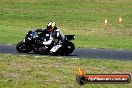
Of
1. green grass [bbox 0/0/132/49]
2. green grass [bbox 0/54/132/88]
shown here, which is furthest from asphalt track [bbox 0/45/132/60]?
green grass [bbox 0/0/132/49]

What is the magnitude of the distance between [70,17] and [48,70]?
34590mm

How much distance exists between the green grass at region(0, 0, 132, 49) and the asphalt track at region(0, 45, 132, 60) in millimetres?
4069

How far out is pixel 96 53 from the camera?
23.5m

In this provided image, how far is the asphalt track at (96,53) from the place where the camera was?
2205 centimetres

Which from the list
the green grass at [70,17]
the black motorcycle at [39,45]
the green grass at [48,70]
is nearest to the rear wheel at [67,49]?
the black motorcycle at [39,45]

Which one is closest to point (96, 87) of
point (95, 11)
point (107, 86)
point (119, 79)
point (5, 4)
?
point (107, 86)

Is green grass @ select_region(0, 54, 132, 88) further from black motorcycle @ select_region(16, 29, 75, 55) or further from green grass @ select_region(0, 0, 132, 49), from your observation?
green grass @ select_region(0, 0, 132, 49)

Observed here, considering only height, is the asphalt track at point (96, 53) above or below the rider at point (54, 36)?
below

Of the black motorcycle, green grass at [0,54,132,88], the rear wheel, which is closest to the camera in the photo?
green grass at [0,54,132,88]

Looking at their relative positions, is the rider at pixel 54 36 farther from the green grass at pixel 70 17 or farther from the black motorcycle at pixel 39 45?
the green grass at pixel 70 17

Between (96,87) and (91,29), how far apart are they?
28118mm

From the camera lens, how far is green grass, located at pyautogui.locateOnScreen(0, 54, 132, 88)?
1361cm

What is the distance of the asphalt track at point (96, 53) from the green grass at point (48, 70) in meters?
1.76

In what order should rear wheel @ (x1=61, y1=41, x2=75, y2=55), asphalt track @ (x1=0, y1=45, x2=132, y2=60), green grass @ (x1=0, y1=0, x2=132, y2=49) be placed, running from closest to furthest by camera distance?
asphalt track @ (x1=0, y1=45, x2=132, y2=60) < rear wheel @ (x1=61, y1=41, x2=75, y2=55) < green grass @ (x1=0, y1=0, x2=132, y2=49)
